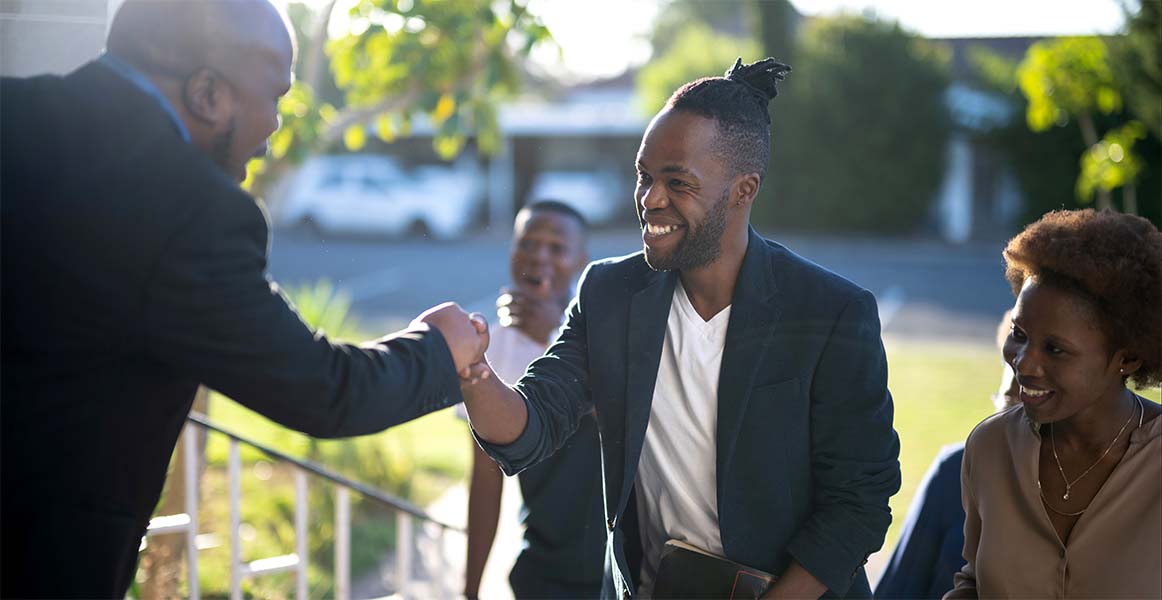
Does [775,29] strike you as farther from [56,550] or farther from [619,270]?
[56,550]

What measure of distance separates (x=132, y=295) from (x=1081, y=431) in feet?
6.65

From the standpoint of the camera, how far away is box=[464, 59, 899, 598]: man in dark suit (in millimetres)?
2447

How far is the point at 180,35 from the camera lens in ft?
6.45

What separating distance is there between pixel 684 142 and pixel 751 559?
2.98 feet

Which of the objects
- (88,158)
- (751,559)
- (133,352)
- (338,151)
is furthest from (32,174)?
(338,151)

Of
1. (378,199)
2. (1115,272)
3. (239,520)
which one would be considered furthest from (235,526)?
(378,199)

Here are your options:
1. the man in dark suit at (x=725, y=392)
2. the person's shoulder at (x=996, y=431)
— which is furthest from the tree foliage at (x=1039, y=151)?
the man in dark suit at (x=725, y=392)

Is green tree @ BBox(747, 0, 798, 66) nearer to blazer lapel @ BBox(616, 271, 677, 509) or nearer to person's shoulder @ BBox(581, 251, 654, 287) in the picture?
person's shoulder @ BBox(581, 251, 654, 287)

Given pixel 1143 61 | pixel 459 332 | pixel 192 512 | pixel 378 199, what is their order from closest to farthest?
pixel 459 332 → pixel 192 512 → pixel 1143 61 → pixel 378 199

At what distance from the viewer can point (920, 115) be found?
23.2 metres

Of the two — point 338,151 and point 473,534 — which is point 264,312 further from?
point 338,151

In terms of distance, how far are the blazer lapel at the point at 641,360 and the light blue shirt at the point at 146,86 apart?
107 cm

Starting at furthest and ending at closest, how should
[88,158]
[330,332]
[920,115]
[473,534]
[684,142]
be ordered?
[920,115], [330,332], [473,534], [684,142], [88,158]

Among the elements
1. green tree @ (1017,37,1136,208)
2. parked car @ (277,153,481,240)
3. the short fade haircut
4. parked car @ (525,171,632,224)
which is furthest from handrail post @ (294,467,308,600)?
parked car @ (525,171,632,224)
